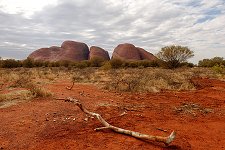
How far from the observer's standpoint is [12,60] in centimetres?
4466

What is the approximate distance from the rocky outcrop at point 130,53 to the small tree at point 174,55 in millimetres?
34079

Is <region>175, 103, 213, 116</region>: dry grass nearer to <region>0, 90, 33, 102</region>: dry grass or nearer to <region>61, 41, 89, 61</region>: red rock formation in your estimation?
<region>0, 90, 33, 102</region>: dry grass

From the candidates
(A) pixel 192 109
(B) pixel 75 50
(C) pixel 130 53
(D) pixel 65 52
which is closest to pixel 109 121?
(A) pixel 192 109

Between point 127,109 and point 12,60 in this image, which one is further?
point 12,60

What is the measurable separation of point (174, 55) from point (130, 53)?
3661 centimetres

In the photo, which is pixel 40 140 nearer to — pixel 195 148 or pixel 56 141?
pixel 56 141

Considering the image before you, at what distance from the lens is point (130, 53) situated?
2918 inches

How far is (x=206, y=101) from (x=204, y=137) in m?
5.01

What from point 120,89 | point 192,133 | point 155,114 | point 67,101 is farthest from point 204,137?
point 120,89

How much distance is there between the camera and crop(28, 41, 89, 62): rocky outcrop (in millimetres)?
76062

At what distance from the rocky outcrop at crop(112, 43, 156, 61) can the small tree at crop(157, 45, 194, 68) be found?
34.1 m

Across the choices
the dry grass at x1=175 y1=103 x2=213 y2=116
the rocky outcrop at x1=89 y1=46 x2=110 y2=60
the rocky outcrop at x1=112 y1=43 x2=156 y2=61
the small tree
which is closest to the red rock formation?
the rocky outcrop at x1=89 y1=46 x2=110 y2=60

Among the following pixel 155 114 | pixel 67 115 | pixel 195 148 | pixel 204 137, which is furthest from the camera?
pixel 155 114

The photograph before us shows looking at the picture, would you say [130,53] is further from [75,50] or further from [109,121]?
[109,121]
